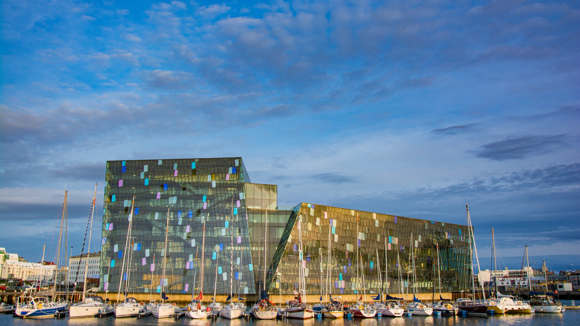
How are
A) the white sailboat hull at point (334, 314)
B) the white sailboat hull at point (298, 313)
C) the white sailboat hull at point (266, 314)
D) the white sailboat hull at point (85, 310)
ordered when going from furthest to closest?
the white sailboat hull at point (334, 314) < the white sailboat hull at point (85, 310) < the white sailboat hull at point (298, 313) < the white sailboat hull at point (266, 314)

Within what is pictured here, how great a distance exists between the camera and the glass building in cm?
7894

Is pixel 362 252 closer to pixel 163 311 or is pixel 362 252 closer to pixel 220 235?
pixel 220 235

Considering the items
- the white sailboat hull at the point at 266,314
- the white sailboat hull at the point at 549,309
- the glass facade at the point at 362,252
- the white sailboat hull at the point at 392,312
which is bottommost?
the white sailboat hull at the point at 549,309

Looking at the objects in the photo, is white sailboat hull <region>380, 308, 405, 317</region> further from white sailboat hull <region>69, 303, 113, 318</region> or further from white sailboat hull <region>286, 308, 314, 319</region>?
white sailboat hull <region>69, 303, 113, 318</region>

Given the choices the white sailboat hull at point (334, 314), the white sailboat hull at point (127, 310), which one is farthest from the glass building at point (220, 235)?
the white sailboat hull at point (127, 310)

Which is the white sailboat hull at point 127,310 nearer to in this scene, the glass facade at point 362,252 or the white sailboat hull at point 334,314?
the glass facade at point 362,252

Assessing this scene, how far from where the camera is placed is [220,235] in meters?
80.9

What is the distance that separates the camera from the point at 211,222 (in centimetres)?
8156

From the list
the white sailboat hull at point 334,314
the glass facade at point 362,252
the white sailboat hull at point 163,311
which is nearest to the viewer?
the white sailboat hull at point 163,311

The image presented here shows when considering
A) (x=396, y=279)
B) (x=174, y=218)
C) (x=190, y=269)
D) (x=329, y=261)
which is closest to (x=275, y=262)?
(x=329, y=261)

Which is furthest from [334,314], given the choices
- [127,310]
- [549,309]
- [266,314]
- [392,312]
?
[549,309]

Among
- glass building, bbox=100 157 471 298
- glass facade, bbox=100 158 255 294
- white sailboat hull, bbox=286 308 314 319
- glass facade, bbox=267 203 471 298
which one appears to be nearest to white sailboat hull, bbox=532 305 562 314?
glass facade, bbox=267 203 471 298

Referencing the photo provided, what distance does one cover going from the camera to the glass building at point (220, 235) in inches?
3108

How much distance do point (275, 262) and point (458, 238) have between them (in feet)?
171
